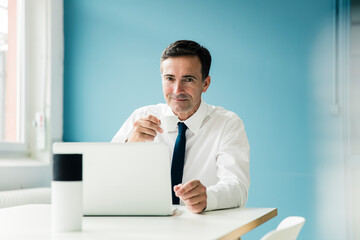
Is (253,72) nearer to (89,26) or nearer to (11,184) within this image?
(89,26)

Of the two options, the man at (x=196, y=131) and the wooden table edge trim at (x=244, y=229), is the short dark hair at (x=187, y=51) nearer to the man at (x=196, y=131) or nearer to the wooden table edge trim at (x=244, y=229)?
the man at (x=196, y=131)

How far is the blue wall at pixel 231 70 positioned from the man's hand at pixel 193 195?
1.52 meters

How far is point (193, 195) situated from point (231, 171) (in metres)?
0.53

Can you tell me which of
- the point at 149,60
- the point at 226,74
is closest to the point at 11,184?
the point at 149,60

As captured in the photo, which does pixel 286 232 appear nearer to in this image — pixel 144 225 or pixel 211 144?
pixel 144 225

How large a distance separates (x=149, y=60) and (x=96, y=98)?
0.51 metres

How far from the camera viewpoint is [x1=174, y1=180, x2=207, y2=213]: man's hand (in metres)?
1.41

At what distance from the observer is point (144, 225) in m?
1.19

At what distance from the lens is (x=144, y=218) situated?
1.32 m

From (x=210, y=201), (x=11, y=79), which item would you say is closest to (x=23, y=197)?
(x=11, y=79)

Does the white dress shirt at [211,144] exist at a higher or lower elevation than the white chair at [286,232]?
higher

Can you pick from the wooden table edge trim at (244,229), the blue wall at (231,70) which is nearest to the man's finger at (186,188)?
the wooden table edge trim at (244,229)

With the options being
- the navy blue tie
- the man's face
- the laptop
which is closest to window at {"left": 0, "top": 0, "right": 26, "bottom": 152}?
the man's face

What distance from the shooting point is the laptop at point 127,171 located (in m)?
1.32
